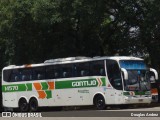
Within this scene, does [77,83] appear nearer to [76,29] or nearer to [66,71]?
[66,71]

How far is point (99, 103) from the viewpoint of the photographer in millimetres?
29156

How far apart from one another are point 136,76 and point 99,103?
260cm

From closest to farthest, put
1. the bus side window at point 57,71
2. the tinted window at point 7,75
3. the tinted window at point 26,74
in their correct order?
the bus side window at point 57,71, the tinted window at point 26,74, the tinted window at point 7,75

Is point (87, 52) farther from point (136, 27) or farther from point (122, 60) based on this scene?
point (122, 60)

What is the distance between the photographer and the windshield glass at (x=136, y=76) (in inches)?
1121

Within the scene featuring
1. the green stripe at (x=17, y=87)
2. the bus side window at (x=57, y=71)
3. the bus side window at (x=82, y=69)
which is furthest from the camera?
the green stripe at (x=17, y=87)

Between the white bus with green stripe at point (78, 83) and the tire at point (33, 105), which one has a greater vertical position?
the white bus with green stripe at point (78, 83)

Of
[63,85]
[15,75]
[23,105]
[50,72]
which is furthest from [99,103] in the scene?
[15,75]

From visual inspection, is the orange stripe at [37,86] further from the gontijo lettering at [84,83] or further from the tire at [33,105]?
the gontijo lettering at [84,83]

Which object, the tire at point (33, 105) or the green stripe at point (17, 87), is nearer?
the tire at point (33, 105)

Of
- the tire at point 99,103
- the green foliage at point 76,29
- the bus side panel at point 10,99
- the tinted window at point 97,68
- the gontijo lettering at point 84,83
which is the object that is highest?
the green foliage at point 76,29

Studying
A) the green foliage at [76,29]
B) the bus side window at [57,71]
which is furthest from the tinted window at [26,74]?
the green foliage at [76,29]

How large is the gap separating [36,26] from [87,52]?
14.7ft

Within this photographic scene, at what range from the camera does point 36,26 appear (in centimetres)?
3422
